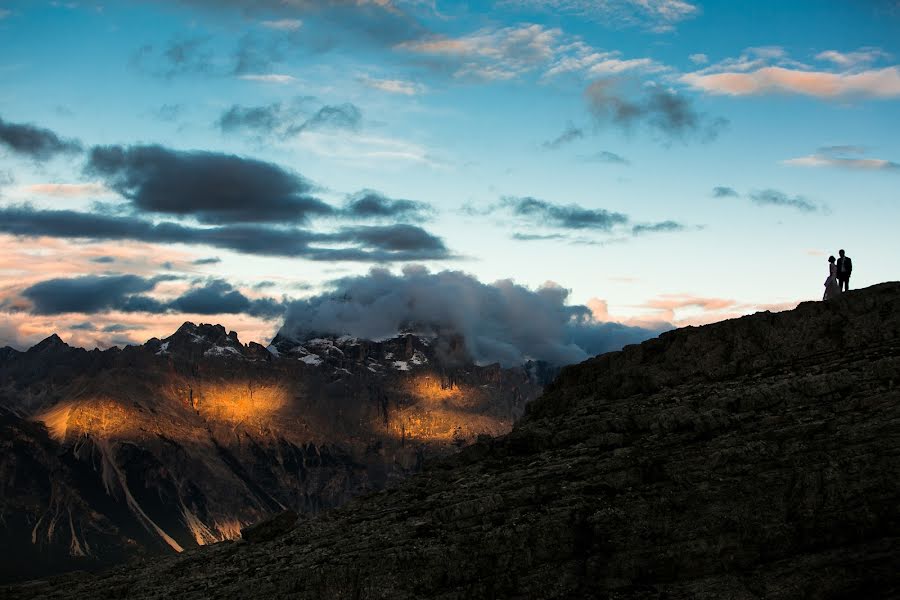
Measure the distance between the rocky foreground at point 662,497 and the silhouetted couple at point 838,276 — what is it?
19.8 ft

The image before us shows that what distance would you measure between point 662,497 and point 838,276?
126 ft

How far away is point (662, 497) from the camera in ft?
211

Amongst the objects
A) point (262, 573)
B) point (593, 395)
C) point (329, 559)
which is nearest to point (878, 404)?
point (593, 395)

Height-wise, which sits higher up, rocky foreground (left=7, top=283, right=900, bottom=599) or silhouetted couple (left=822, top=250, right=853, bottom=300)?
silhouetted couple (left=822, top=250, right=853, bottom=300)

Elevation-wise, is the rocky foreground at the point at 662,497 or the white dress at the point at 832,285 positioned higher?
the white dress at the point at 832,285

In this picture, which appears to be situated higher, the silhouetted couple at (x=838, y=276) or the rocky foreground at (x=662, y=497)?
the silhouetted couple at (x=838, y=276)

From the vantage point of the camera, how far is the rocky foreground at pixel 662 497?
58.2m

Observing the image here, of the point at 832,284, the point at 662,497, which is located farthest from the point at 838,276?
the point at 662,497

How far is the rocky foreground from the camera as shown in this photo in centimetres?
5819

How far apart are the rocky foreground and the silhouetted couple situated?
6035mm

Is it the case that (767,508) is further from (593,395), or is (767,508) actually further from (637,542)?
(593,395)

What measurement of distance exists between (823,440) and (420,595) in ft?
89.7

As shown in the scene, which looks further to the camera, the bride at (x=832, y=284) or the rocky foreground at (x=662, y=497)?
the bride at (x=832, y=284)

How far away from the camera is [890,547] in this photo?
177ft
